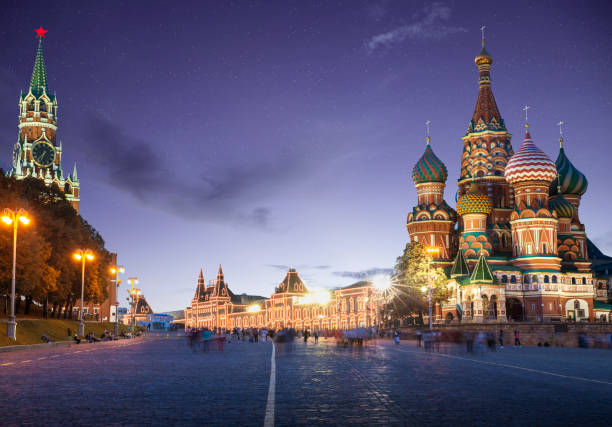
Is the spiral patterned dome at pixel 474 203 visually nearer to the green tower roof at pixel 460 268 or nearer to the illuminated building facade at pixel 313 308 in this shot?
the green tower roof at pixel 460 268

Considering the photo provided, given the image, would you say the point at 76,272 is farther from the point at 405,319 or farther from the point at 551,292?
the point at 551,292

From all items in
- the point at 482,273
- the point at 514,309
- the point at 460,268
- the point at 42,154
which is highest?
the point at 42,154

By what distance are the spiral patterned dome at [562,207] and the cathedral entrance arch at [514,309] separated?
16.5 meters

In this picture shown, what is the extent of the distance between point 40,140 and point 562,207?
113 metres

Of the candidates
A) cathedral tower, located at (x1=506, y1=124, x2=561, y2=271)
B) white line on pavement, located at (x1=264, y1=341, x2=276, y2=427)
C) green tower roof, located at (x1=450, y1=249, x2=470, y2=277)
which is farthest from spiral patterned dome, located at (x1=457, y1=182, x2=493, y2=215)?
white line on pavement, located at (x1=264, y1=341, x2=276, y2=427)

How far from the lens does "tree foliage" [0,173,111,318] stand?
47656 mm

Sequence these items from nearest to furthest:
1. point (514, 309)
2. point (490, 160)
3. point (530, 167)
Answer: point (514, 309), point (530, 167), point (490, 160)

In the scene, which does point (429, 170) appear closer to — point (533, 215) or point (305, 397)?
point (533, 215)

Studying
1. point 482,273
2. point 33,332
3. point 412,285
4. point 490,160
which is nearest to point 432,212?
point 490,160

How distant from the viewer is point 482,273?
8425cm

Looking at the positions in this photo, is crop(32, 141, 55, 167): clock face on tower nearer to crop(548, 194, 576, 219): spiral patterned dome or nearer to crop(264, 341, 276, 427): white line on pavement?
crop(548, 194, 576, 219): spiral patterned dome

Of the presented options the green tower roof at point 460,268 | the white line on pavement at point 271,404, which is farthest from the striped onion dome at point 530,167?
the white line on pavement at point 271,404

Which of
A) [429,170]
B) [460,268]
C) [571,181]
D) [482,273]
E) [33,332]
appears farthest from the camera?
[571,181]

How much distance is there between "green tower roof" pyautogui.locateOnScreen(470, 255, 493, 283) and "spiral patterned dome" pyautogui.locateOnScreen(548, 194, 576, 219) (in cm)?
1877
